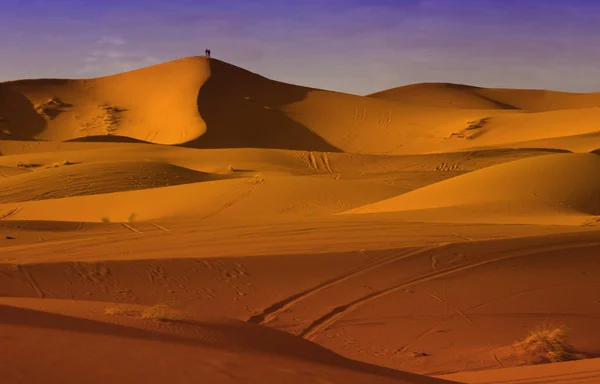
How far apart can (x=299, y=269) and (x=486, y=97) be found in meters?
84.5

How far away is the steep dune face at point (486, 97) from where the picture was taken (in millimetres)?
84750

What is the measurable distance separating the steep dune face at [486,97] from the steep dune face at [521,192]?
2415 inches

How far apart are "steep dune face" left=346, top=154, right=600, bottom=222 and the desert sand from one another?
7cm

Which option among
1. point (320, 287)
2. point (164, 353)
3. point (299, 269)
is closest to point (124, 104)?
point (299, 269)

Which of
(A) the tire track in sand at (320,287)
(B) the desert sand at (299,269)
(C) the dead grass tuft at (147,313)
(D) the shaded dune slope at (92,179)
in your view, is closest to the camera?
(B) the desert sand at (299,269)

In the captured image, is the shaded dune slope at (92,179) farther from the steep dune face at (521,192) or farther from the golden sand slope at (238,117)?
the golden sand slope at (238,117)

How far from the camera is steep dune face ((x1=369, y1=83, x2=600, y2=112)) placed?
278 ft

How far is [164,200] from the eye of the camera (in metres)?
22.9

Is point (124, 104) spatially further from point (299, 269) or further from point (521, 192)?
point (299, 269)

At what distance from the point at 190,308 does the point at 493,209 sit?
34.9 ft

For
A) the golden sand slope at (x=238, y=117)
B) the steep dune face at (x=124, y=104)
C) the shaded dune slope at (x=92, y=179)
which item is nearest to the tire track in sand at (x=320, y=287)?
the shaded dune slope at (x=92, y=179)

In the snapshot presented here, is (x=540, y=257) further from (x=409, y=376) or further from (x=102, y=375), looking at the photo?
(x=102, y=375)

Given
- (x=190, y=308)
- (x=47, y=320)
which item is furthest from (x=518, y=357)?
(x=47, y=320)

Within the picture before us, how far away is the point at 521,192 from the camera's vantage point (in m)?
19.7
